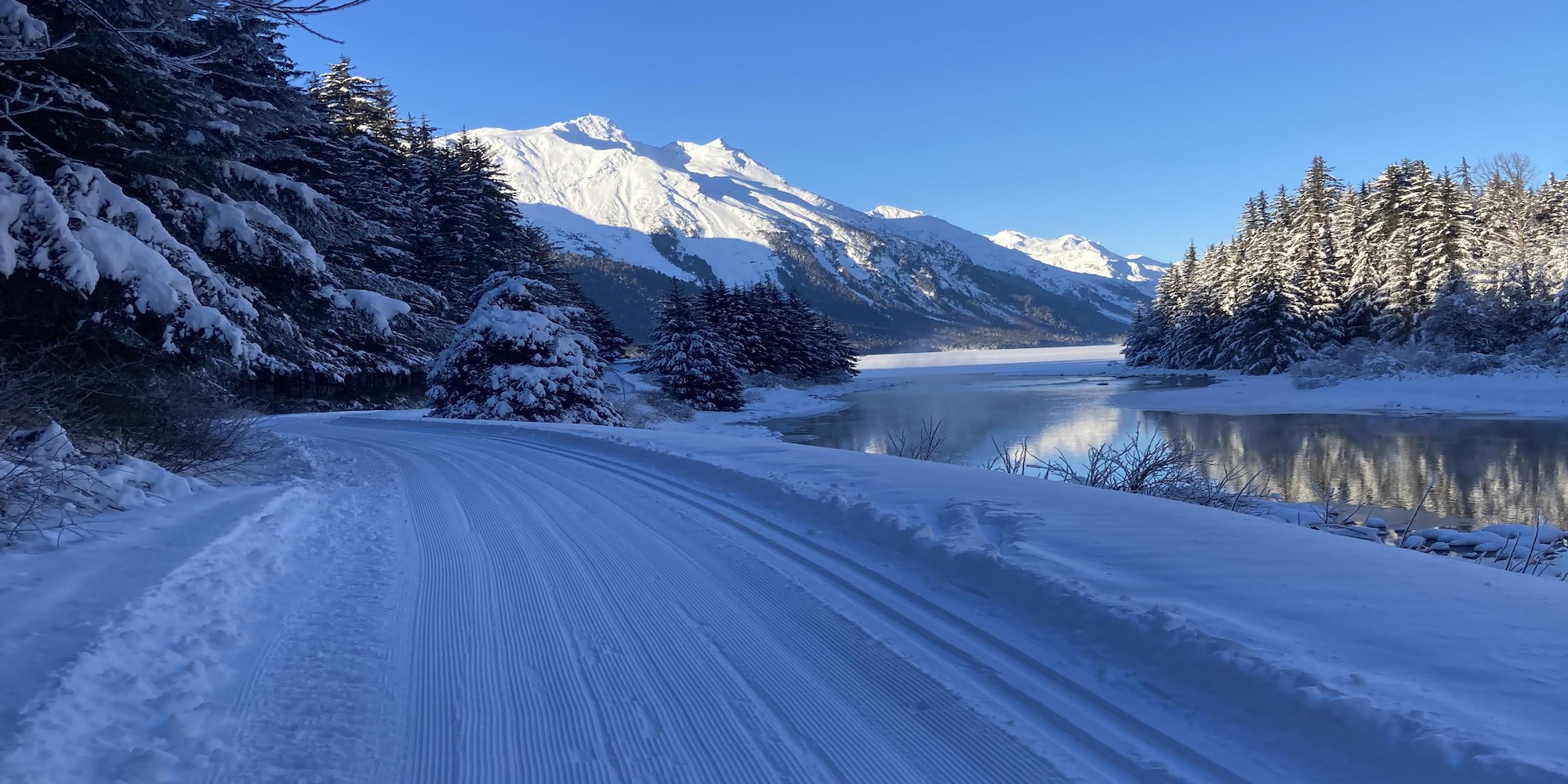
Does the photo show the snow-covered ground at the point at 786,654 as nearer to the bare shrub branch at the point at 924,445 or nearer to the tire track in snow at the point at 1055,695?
the tire track in snow at the point at 1055,695

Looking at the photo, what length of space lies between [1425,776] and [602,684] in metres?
2.85

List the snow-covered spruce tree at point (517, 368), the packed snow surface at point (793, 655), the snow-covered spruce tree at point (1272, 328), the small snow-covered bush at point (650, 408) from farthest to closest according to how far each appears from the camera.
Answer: the snow-covered spruce tree at point (1272, 328)
the small snow-covered bush at point (650, 408)
the snow-covered spruce tree at point (517, 368)
the packed snow surface at point (793, 655)

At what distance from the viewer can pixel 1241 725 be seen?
2.82 m

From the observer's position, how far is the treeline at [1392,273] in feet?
117

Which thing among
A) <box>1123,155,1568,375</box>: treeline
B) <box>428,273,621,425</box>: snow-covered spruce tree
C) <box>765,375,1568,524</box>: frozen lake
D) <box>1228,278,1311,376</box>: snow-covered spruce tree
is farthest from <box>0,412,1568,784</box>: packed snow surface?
<box>1228,278,1311,376</box>: snow-covered spruce tree

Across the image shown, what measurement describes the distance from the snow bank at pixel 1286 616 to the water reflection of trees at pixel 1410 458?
914 cm

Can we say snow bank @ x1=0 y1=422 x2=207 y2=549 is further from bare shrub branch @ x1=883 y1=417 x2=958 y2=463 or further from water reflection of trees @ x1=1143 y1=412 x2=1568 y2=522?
water reflection of trees @ x1=1143 y1=412 x2=1568 y2=522

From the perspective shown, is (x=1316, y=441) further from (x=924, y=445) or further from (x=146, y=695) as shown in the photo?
→ (x=146, y=695)

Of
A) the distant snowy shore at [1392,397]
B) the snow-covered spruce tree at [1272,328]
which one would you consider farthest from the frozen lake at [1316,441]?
the snow-covered spruce tree at [1272,328]

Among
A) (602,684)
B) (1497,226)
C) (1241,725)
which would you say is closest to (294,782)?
(602,684)

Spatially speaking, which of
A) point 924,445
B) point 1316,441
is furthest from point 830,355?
point 924,445

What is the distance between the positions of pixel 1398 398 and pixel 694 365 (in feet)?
90.7

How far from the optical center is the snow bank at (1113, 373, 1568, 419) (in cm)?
2502

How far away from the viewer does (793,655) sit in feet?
12.0
